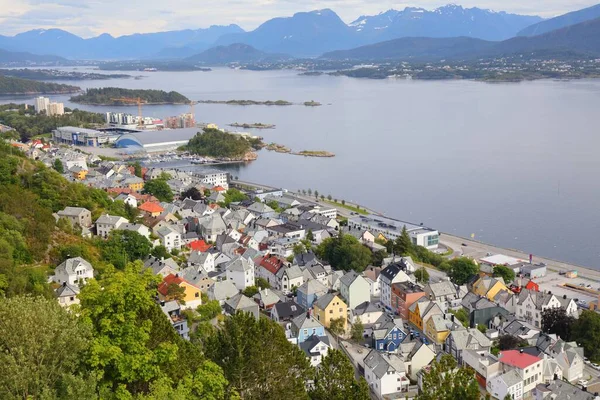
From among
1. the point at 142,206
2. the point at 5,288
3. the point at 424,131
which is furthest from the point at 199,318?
the point at 424,131

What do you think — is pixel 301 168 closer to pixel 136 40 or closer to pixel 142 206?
pixel 142 206

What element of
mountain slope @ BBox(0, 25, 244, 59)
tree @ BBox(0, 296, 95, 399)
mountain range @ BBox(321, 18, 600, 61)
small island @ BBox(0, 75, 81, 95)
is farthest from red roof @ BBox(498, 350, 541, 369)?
mountain slope @ BBox(0, 25, 244, 59)

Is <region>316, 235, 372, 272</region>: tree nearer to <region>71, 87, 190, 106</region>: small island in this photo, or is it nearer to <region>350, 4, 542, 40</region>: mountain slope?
<region>71, 87, 190, 106</region>: small island

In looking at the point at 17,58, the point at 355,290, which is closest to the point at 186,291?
the point at 355,290

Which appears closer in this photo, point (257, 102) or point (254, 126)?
point (254, 126)

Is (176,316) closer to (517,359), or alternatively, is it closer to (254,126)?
(517,359)

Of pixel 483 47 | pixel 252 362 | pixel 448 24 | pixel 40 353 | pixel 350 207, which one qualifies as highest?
pixel 448 24
